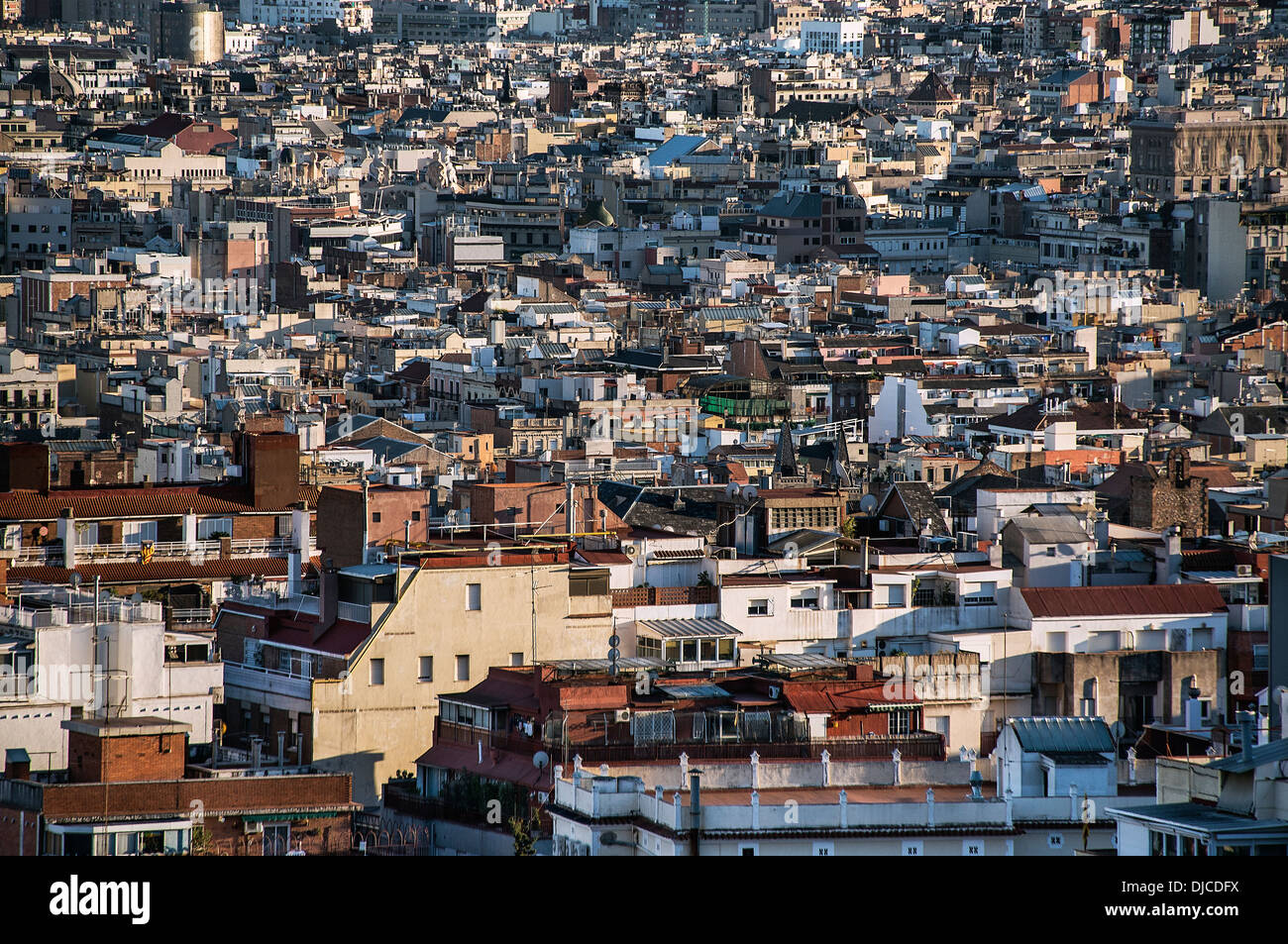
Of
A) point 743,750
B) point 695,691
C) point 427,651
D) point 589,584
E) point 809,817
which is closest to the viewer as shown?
point 809,817

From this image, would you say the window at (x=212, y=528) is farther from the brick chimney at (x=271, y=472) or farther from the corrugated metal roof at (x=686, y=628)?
the corrugated metal roof at (x=686, y=628)

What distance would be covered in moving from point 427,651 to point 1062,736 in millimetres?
6502

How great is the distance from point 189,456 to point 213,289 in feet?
151

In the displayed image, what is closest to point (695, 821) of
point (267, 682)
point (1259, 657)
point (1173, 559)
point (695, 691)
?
point (695, 691)

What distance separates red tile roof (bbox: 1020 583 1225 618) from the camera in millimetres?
29422

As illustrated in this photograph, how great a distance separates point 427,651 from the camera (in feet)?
87.3

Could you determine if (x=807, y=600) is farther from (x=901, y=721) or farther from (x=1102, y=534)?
(x=1102, y=534)

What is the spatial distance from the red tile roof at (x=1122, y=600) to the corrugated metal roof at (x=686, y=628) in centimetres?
305

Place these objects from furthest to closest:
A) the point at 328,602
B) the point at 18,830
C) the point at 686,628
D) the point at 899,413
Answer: the point at 899,413, the point at 686,628, the point at 328,602, the point at 18,830

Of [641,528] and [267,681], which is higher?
[641,528]

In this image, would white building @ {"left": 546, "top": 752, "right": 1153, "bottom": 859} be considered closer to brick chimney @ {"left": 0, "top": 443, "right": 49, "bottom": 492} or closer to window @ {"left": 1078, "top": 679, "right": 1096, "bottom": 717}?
window @ {"left": 1078, "top": 679, "right": 1096, "bottom": 717}

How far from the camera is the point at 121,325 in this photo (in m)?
74.4

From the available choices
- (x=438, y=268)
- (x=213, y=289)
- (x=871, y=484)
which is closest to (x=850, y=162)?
(x=438, y=268)
